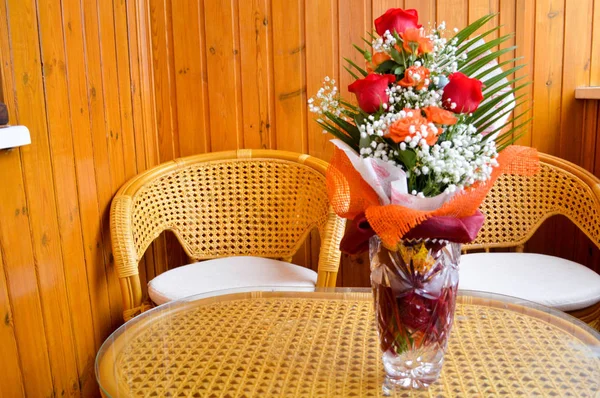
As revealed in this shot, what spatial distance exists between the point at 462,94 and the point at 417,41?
111mm

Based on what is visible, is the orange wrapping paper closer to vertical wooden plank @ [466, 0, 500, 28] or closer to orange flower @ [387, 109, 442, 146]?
orange flower @ [387, 109, 442, 146]

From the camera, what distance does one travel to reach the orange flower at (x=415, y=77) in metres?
0.90

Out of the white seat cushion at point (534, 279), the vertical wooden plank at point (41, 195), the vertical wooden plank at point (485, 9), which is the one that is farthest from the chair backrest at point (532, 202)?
the vertical wooden plank at point (41, 195)

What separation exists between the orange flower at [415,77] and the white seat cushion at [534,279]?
36.6 inches

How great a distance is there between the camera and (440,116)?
0.87 metres

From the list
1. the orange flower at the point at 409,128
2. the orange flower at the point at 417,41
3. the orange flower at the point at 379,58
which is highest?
the orange flower at the point at 417,41

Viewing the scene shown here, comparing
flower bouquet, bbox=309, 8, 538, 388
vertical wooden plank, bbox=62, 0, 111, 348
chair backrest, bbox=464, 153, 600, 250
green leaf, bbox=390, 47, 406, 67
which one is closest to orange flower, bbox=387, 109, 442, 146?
flower bouquet, bbox=309, 8, 538, 388

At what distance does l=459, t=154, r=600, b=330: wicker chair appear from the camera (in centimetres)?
163

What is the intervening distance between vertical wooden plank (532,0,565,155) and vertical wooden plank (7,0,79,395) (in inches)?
65.8

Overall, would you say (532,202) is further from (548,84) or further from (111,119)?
(111,119)

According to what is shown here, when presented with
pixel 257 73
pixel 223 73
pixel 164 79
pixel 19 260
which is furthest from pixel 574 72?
pixel 19 260

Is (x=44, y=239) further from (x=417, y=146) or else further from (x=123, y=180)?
(x=417, y=146)

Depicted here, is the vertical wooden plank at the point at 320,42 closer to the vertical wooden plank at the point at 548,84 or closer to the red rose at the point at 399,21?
the vertical wooden plank at the point at 548,84

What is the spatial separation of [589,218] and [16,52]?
69.1 inches
